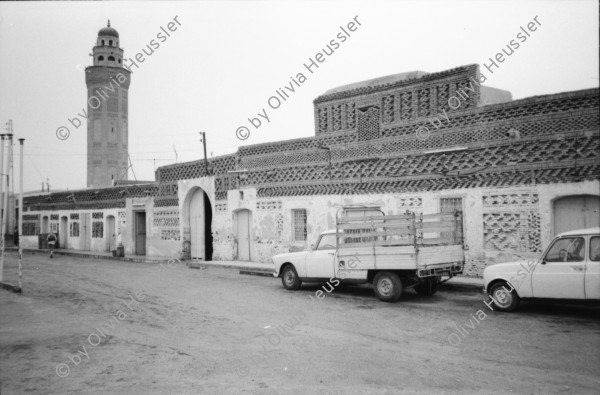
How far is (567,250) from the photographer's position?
866 centimetres

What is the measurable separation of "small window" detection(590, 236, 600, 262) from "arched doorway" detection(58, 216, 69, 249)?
32991 millimetres

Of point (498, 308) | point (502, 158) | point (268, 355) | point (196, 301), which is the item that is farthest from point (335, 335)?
point (502, 158)

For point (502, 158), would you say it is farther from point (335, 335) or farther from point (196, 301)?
point (196, 301)

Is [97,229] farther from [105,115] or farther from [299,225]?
[105,115]

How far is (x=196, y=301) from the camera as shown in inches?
433

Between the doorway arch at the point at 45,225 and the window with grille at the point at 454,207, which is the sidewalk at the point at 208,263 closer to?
the window with grille at the point at 454,207

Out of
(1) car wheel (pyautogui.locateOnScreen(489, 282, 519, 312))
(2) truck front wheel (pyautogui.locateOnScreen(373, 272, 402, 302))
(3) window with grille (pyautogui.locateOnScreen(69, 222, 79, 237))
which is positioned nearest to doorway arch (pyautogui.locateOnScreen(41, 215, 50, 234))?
(3) window with grille (pyautogui.locateOnScreen(69, 222, 79, 237))

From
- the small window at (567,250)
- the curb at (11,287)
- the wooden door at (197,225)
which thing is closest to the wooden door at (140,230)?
the wooden door at (197,225)

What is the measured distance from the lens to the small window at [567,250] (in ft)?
27.9

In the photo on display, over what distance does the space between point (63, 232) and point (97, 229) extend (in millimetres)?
5145

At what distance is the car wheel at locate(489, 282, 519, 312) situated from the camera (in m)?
9.19

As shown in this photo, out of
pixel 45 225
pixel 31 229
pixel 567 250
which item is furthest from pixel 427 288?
pixel 31 229

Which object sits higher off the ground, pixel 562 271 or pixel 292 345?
pixel 562 271

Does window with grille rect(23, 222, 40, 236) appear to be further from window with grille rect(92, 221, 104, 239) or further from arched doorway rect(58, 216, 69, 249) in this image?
window with grille rect(92, 221, 104, 239)
